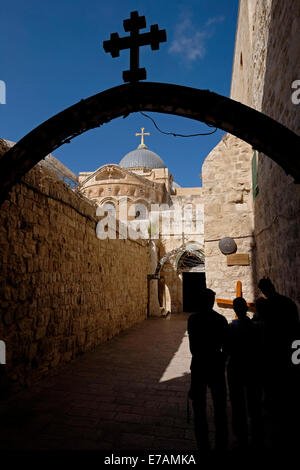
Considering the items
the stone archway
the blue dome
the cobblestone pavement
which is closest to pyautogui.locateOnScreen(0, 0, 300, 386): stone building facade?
the cobblestone pavement

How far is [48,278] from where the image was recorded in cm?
513

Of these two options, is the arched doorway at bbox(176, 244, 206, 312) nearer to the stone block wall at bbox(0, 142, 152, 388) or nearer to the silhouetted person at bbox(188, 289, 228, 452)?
the stone block wall at bbox(0, 142, 152, 388)

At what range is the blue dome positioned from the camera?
3694cm

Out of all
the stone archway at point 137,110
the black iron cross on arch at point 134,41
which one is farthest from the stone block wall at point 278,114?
the black iron cross on arch at point 134,41

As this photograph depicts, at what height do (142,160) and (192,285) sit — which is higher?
(142,160)

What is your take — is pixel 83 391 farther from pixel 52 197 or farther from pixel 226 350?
pixel 52 197

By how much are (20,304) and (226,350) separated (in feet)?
10.1

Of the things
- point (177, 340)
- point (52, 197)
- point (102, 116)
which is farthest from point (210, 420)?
point (177, 340)

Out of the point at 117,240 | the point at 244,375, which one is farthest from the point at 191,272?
the point at 244,375

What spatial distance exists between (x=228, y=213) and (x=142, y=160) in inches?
1246

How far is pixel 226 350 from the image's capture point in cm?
272

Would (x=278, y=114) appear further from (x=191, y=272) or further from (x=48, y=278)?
(x=191, y=272)

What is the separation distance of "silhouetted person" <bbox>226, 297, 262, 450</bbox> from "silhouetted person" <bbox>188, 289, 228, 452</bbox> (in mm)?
137

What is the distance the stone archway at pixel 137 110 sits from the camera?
2.77 m
